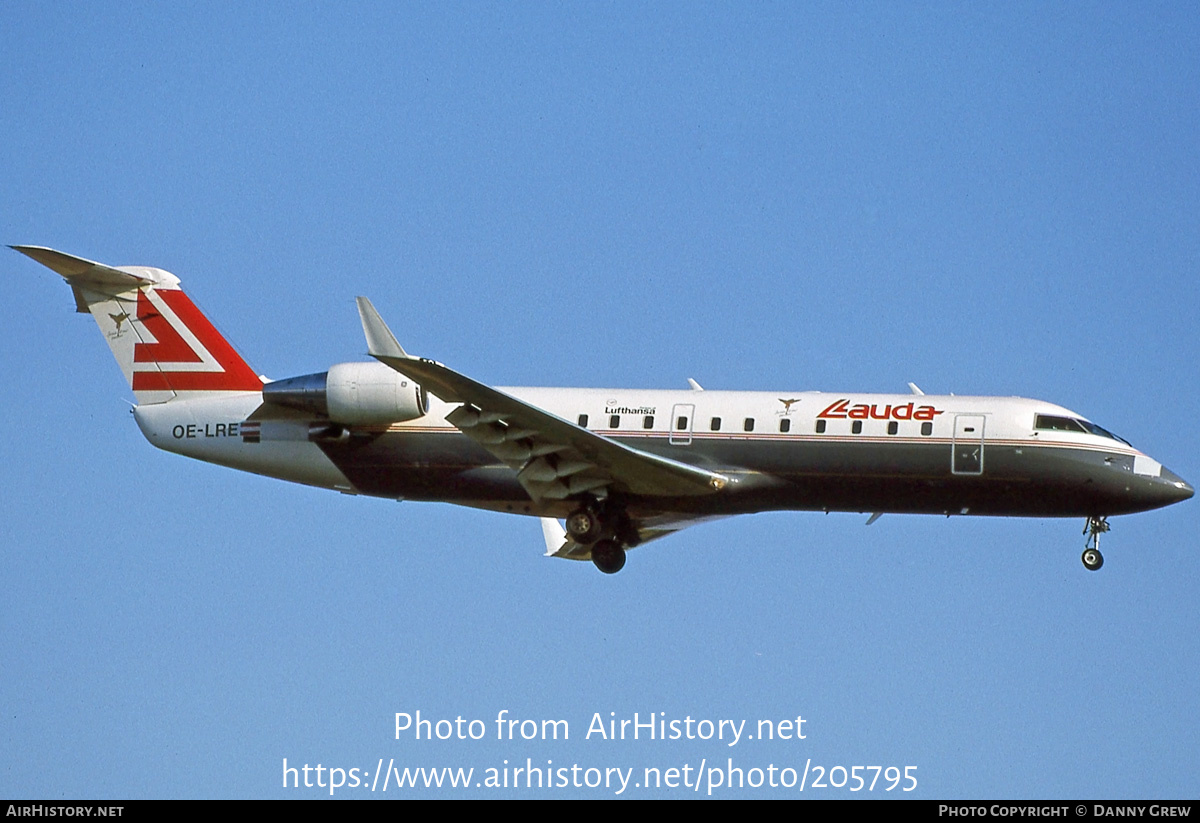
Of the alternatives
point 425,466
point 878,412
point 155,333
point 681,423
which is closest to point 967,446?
point 878,412

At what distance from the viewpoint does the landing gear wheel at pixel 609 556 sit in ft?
96.4

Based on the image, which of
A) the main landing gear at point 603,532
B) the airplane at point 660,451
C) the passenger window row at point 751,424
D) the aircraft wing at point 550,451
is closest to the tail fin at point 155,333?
the airplane at point 660,451

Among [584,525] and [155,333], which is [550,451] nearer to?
[584,525]

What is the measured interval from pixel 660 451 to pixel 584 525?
70.8 inches

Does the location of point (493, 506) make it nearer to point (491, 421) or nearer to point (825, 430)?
point (491, 421)

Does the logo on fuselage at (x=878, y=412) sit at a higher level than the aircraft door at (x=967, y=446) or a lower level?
higher

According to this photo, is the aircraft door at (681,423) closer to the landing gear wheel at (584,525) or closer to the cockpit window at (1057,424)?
the landing gear wheel at (584,525)

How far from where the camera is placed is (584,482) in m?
28.6

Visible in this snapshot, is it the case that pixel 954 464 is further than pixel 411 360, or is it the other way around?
pixel 954 464

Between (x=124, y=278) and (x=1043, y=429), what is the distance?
16.4m

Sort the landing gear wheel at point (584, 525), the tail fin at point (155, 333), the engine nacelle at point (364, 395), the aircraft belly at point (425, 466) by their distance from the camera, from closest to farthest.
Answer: the engine nacelle at point (364, 395) → the landing gear wheel at point (584, 525) → the aircraft belly at point (425, 466) → the tail fin at point (155, 333)

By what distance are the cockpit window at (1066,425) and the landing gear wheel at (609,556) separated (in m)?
7.31

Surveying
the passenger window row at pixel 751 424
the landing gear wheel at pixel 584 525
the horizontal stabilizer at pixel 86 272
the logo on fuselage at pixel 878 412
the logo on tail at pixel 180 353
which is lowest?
the landing gear wheel at pixel 584 525
